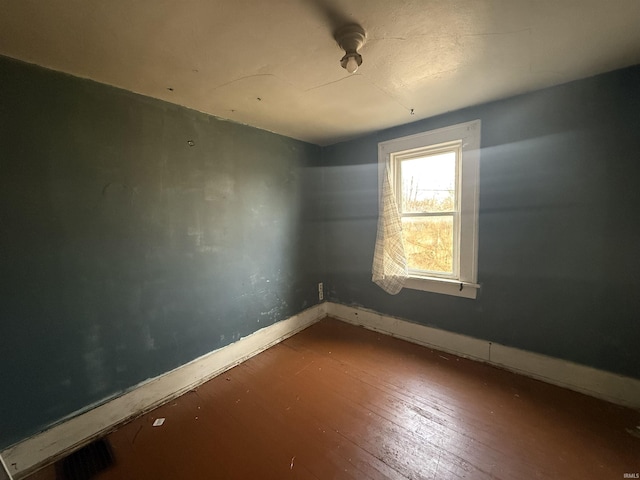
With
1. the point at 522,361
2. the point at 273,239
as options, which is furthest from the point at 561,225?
the point at 273,239

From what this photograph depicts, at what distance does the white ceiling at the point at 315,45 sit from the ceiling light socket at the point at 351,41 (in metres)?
0.03

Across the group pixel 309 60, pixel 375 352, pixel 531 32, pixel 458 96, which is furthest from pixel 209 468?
pixel 458 96

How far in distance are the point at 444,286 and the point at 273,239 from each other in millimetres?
1713

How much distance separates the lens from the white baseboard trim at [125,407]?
1.29 metres

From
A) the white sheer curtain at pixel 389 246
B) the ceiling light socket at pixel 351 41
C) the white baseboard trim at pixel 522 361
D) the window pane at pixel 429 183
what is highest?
the ceiling light socket at pixel 351 41

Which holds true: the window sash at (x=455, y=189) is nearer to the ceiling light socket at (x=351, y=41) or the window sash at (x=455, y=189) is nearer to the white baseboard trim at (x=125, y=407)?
the ceiling light socket at (x=351, y=41)

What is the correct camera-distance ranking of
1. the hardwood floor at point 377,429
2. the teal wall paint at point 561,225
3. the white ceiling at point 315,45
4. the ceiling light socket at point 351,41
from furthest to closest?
the teal wall paint at point 561,225 < the hardwood floor at point 377,429 < the ceiling light socket at point 351,41 < the white ceiling at point 315,45

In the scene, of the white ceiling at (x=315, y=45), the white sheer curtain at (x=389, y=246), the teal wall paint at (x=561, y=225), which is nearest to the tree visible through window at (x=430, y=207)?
the white sheer curtain at (x=389, y=246)

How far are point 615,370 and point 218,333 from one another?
2860 millimetres

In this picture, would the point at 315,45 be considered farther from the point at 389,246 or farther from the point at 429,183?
the point at 389,246

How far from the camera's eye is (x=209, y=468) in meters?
1.27

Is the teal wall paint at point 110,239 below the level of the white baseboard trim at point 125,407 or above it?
above

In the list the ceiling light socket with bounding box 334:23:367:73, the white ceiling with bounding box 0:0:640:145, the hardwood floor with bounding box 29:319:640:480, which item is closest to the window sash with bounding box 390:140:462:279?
the white ceiling with bounding box 0:0:640:145

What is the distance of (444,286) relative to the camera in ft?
7.48
